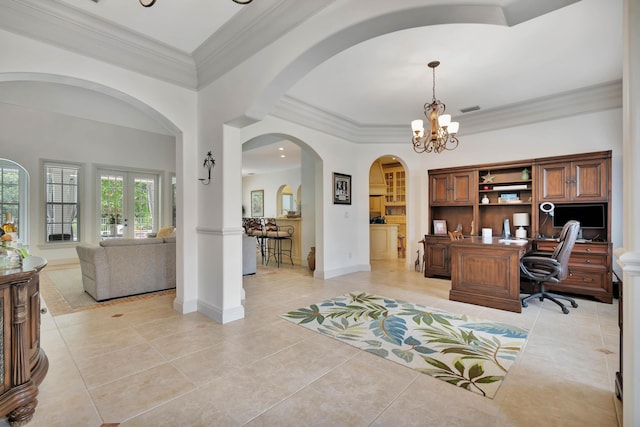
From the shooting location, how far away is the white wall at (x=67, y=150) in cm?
620

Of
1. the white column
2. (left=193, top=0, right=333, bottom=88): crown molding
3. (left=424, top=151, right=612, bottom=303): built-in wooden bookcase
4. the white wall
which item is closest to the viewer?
the white column

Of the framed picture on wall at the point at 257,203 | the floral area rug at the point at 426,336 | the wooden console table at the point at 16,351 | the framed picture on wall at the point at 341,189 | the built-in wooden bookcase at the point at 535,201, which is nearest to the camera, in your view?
the wooden console table at the point at 16,351

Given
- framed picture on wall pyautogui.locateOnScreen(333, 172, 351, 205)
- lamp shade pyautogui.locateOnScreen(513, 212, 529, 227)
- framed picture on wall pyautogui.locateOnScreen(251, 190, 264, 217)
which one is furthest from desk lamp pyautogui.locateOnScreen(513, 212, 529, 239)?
framed picture on wall pyautogui.locateOnScreen(251, 190, 264, 217)

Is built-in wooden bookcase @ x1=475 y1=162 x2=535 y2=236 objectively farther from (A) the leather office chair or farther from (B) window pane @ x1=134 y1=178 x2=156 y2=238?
(B) window pane @ x1=134 y1=178 x2=156 y2=238

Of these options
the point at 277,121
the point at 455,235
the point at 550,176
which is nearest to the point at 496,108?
the point at 550,176

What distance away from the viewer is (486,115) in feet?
17.0

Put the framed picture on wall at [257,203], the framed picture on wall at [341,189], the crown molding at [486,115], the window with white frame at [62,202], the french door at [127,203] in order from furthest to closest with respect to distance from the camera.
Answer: the framed picture on wall at [257,203] → the french door at [127,203] → the window with white frame at [62,202] → the framed picture on wall at [341,189] → the crown molding at [486,115]

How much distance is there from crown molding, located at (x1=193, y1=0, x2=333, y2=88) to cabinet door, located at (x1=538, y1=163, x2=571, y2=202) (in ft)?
13.9

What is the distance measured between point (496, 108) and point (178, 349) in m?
5.63

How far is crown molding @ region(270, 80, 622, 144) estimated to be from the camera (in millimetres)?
4258

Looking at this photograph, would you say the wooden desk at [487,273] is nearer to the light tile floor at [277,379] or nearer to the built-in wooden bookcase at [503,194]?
the light tile floor at [277,379]

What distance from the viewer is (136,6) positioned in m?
2.53

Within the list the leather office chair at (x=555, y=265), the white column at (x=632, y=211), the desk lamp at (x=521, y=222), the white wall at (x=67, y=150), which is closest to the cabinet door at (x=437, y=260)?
the desk lamp at (x=521, y=222)

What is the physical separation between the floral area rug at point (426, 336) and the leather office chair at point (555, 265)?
1.06 meters
